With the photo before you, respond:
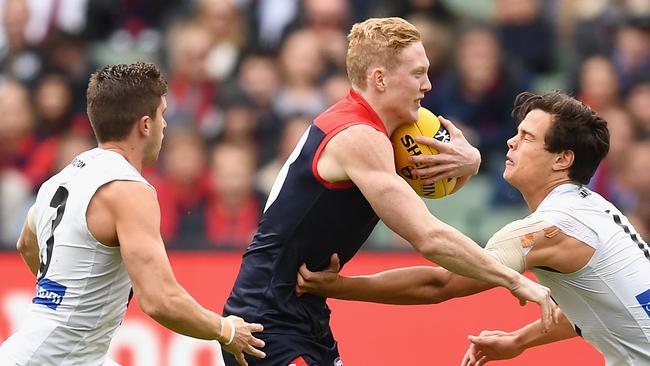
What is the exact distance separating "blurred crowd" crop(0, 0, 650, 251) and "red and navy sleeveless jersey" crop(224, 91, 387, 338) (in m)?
4.13

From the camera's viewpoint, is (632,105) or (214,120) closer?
(632,105)

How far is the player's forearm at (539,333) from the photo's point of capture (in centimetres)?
627

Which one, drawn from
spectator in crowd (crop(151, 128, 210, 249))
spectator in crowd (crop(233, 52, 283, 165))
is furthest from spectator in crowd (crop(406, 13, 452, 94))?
spectator in crowd (crop(151, 128, 210, 249))

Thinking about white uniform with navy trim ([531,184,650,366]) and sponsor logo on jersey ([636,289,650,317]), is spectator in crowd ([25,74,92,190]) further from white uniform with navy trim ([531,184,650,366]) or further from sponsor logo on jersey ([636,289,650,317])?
sponsor logo on jersey ([636,289,650,317])

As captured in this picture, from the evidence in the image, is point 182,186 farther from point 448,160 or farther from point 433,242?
point 433,242

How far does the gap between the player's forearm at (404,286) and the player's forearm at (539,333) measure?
1.82ft

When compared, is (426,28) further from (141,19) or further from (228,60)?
(141,19)

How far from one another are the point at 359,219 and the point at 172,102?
587 cm

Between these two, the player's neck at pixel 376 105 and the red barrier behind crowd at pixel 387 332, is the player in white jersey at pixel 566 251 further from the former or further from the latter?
the red barrier behind crowd at pixel 387 332

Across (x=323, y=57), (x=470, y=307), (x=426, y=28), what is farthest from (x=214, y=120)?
(x=470, y=307)

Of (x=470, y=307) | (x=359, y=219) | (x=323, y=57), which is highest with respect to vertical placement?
(x=323, y=57)

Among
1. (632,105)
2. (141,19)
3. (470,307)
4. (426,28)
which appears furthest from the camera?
(141,19)

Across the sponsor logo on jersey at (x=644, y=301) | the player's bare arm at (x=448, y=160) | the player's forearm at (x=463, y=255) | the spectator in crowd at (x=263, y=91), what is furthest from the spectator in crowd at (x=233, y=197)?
the sponsor logo on jersey at (x=644, y=301)

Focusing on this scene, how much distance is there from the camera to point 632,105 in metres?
10.1
